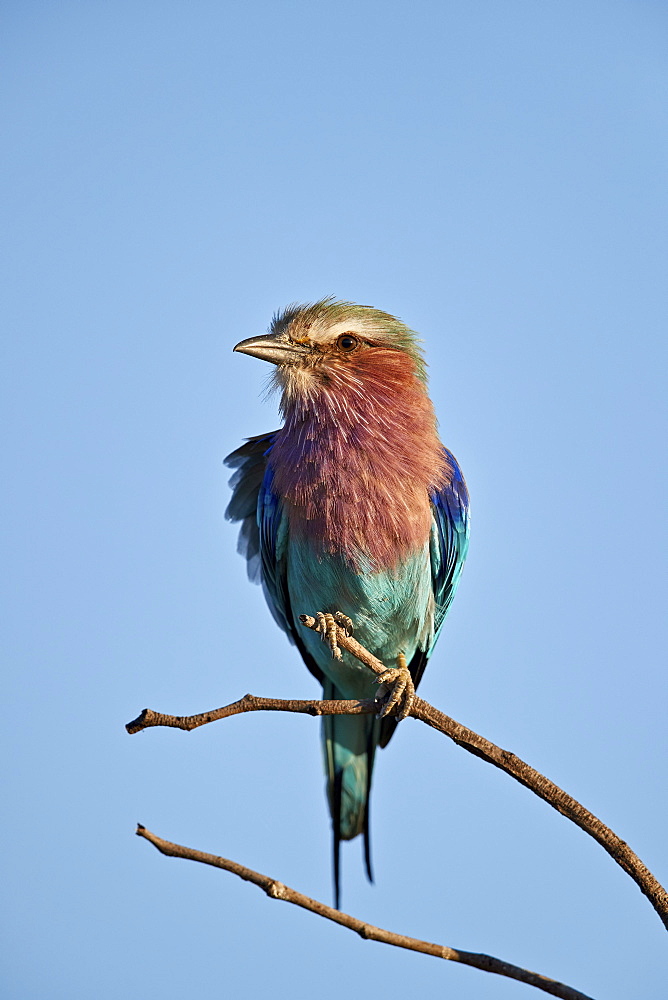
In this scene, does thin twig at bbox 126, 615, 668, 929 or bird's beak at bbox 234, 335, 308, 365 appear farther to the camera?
bird's beak at bbox 234, 335, 308, 365

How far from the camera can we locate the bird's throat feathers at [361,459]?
501 centimetres

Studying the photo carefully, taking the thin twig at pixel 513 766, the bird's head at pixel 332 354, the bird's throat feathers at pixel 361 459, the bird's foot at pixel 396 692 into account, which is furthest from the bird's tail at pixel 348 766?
the thin twig at pixel 513 766

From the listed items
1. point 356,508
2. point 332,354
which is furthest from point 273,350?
point 356,508

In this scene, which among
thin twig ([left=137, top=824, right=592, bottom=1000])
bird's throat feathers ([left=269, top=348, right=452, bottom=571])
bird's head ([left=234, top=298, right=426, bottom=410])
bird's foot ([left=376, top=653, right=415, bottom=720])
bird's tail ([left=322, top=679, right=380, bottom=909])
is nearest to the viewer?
thin twig ([left=137, top=824, right=592, bottom=1000])

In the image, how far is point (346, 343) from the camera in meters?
5.52

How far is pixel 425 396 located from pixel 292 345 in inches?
33.2

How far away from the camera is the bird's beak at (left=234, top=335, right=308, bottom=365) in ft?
17.8

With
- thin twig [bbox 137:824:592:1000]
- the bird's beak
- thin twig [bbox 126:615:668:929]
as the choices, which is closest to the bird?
the bird's beak

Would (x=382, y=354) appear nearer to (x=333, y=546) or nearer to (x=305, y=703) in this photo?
(x=333, y=546)

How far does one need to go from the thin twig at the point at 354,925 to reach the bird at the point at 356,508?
1716 millimetres

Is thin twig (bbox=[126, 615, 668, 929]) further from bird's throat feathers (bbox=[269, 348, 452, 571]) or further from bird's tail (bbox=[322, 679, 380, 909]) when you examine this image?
bird's tail (bbox=[322, 679, 380, 909])

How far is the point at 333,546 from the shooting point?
16.4 ft

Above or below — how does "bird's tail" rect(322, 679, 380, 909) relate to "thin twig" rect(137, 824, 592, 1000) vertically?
above

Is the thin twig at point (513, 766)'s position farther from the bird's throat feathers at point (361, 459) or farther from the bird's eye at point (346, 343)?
the bird's eye at point (346, 343)
